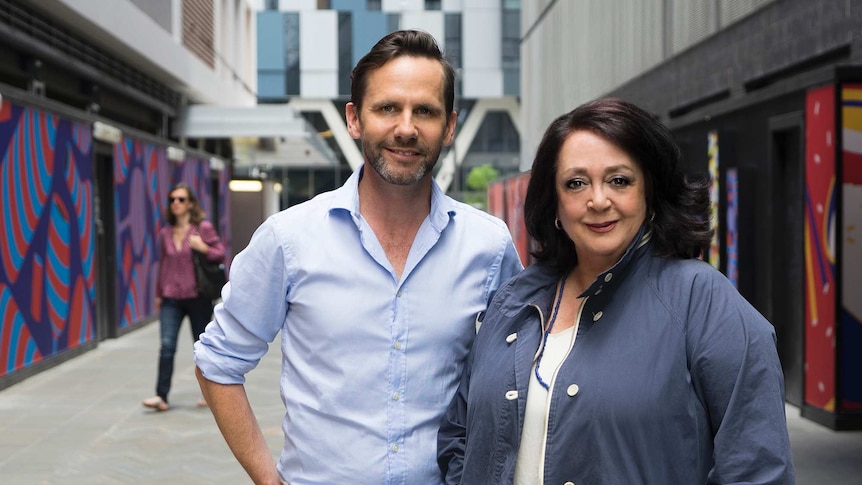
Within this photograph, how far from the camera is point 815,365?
877 centimetres

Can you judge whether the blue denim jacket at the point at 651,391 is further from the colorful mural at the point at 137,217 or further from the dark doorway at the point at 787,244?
the colorful mural at the point at 137,217

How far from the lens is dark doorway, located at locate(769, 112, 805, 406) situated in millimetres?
9641

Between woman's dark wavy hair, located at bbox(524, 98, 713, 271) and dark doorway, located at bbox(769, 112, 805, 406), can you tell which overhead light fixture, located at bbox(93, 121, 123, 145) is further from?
woman's dark wavy hair, located at bbox(524, 98, 713, 271)

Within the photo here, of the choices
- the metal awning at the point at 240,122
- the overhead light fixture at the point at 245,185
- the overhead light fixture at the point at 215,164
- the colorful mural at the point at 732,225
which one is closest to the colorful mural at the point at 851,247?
the colorful mural at the point at 732,225

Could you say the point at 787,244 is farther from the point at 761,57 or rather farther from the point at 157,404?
the point at 157,404

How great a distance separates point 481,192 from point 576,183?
177ft

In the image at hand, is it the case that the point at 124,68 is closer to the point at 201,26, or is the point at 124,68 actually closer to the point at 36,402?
the point at 201,26

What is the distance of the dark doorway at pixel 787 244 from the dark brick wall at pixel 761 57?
20.2 inches

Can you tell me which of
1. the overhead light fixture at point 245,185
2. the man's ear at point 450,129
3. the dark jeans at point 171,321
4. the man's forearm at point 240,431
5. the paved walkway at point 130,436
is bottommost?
the paved walkway at point 130,436

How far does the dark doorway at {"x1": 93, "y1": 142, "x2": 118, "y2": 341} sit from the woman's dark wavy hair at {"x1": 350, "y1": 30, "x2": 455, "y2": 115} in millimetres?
12648

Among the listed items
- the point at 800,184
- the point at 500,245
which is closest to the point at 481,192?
the point at 800,184

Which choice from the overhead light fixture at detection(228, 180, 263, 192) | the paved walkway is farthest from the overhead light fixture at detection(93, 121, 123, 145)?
the overhead light fixture at detection(228, 180, 263, 192)

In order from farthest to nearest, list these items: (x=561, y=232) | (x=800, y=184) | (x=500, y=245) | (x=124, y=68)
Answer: (x=124, y=68) → (x=800, y=184) → (x=500, y=245) → (x=561, y=232)

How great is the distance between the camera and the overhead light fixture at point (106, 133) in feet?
45.1
